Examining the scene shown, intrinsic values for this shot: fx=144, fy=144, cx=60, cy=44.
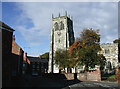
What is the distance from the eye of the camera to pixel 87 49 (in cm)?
3566

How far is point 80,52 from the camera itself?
36125mm

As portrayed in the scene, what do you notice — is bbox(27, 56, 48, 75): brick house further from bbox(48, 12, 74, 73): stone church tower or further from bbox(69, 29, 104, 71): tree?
bbox(69, 29, 104, 71): tree

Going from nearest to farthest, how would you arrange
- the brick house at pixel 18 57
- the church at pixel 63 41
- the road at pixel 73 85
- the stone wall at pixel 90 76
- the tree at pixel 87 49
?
the road at pixel 73 85 < the brick house at pixel 18 57 < the stone wall at pixel 90 76 < the tree at pixel 87 49 < the church at pixel 63 41

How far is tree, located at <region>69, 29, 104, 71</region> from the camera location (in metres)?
35.7

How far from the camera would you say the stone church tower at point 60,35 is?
69688 millimetres

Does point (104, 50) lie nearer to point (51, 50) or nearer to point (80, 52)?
point (51, 50)

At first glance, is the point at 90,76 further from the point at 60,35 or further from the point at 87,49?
the point at 60,35

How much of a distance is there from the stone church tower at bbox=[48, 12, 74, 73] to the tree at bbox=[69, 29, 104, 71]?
29.3 m

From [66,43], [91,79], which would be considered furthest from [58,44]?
[91,79]

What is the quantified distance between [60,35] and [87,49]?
39.9 metres

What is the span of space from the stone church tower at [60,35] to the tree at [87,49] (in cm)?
2927

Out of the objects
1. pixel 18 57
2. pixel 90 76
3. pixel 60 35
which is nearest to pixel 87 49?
pixel 90 76

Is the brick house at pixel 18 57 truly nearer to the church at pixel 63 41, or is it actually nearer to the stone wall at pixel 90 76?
the stone wall at pixel 90 76

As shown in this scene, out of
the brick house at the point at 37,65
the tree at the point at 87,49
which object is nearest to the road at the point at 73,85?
the tree at the point at 87,49
